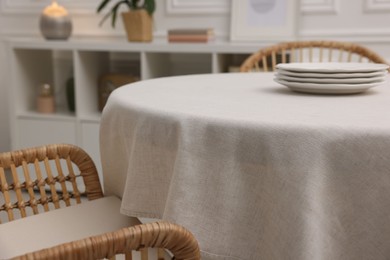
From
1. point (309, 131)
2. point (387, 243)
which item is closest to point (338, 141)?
point (309, 131)

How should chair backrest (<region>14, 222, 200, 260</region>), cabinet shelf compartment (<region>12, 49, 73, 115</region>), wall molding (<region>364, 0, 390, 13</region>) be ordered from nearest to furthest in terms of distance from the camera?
chair backrest (<region>14, 222, 200, 260</region>), wall molding (<region>364, 0, 390, 13</region>), cabinet shelf compartment (<region>12, 49, 73, 115</region>)

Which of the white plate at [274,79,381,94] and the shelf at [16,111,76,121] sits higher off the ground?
the white plate at [274,79,381,94]

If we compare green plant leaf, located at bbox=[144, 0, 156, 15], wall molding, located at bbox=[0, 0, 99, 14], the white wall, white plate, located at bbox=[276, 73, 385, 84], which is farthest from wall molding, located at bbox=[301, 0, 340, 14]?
white plate, located at bbox=[276, 73, 385, 84]

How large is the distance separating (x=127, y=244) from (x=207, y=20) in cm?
240

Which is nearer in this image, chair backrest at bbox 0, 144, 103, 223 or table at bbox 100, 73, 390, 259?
table at bbox 100, 73, 390, 259

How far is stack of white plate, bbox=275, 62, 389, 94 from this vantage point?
1139 millimetres

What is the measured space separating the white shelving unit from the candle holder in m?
0.09

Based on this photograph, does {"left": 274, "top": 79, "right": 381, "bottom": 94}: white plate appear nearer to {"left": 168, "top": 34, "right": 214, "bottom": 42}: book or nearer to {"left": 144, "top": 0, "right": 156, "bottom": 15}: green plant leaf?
{"left": 168, "top": 34, "right": 214, "bottom": 42}: book

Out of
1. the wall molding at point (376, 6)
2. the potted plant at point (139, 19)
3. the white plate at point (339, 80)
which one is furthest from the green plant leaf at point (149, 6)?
the white plate at point (339, 80)

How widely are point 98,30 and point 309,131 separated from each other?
2.60m

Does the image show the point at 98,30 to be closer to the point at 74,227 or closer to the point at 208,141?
the point at 74,227

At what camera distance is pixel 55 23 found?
9.80ft

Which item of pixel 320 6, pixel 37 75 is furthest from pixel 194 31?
pixel 37 75

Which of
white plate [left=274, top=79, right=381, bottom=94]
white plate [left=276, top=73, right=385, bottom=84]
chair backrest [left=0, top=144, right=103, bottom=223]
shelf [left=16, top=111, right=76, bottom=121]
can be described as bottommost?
shelf [left=16, top=111, right=76, bottom=121]
